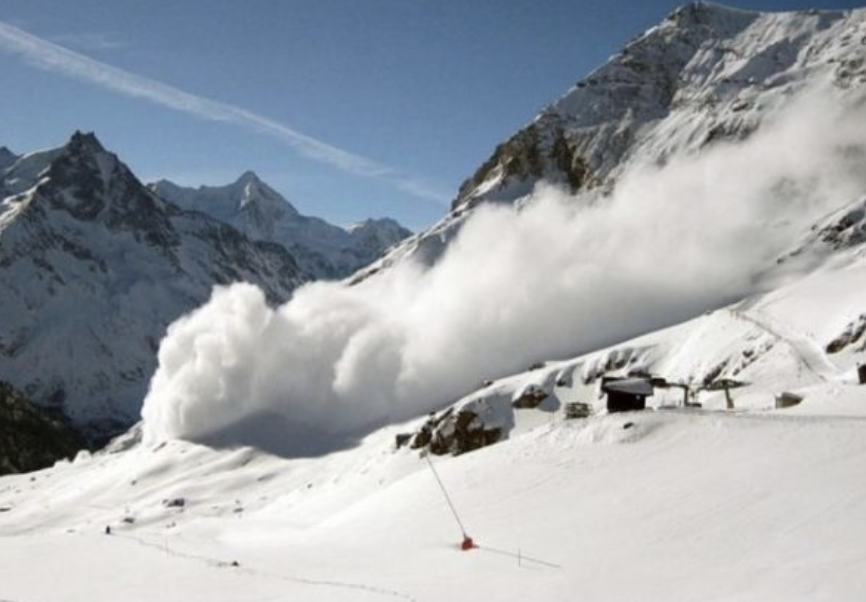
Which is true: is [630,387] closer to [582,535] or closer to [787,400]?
[787,400]

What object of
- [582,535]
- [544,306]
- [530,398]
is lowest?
[582,535]

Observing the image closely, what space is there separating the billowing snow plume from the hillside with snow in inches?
25.5

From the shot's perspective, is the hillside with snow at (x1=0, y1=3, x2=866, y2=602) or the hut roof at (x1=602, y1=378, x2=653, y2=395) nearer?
the hillside with snow at (x1=0, y1=3, x2=866, y2=602)

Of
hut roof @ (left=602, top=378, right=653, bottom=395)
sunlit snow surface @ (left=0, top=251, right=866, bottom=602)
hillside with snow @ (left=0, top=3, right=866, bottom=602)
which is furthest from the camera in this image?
hut roof @ (left=602, top=378, right=653, bottom=395)

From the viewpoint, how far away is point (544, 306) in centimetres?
16750

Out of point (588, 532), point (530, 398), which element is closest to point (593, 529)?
point (588, 532)

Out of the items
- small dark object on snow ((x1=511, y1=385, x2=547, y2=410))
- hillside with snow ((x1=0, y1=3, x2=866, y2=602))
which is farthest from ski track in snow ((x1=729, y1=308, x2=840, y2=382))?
small dark object on snow ((x1=511, y1=385, x2=547, y2=410))

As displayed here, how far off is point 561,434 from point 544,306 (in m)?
119

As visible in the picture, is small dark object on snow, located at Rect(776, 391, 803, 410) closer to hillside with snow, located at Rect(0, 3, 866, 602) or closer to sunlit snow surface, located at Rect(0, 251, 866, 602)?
hillside with snow, located at Rect(0, 3, 866, 602)

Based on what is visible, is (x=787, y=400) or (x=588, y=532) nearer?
(x=588, y=532)

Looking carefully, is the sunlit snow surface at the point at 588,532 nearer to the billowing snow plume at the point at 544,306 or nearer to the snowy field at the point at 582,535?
the snowy field at the point at 582,535

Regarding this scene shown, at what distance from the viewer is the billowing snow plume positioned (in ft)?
491

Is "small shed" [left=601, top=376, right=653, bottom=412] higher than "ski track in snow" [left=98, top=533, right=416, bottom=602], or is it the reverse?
"small shed" [left=601, top=376, right=653, bottom=412]

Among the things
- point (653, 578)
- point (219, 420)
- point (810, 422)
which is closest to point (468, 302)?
point (219, 420)
